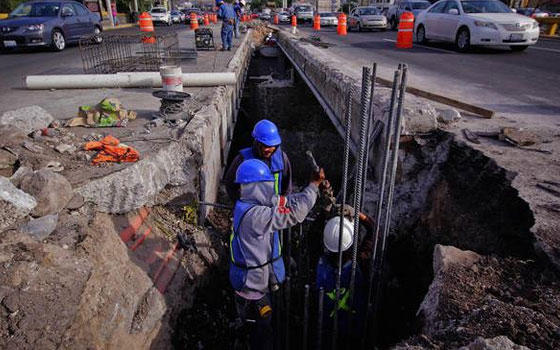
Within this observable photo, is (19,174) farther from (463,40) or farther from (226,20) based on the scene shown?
(463,40)

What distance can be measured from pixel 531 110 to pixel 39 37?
13.4 m

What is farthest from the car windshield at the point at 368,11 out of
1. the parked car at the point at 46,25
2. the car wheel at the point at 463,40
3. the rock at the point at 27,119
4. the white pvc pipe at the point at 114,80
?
the rock at the point at 27,119

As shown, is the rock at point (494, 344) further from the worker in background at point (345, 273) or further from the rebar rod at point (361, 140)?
the worker in background at point (345, 273)

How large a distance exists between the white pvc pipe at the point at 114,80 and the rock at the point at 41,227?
4.31 metres

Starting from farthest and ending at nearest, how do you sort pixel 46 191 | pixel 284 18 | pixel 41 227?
pixel 284 18 → pixel 46 191 → pixel 41 227

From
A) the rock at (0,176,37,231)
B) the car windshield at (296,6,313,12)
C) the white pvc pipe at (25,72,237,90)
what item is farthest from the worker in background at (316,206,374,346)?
the car windshield at (296,6,313,12)

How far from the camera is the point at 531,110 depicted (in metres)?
5.11

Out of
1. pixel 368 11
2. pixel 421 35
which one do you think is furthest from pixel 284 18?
pixel 421 35

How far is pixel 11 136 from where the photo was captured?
3445mm

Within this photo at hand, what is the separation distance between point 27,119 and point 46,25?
10.3 m

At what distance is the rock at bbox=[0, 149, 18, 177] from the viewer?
307cm

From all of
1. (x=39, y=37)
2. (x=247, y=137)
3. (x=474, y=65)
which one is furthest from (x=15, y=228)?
(x=39, y=37)

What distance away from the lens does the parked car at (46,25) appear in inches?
464

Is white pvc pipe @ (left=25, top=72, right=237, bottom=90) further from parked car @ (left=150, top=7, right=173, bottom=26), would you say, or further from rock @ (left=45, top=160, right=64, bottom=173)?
parked car @ (left=150, top=7, right=173, bottom=26)
